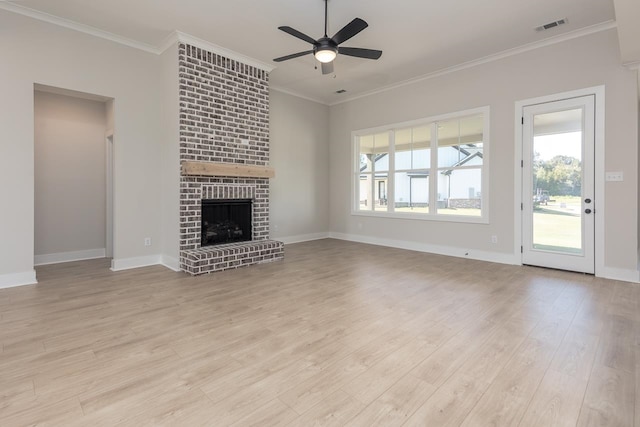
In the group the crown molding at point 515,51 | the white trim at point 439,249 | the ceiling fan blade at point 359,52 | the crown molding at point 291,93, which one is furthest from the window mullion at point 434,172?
the crown molding at point 291,93

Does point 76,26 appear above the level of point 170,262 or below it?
above

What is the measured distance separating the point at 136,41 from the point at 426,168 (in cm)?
522

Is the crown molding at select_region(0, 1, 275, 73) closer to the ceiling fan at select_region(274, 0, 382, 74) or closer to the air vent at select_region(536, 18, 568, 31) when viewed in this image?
the ceiling fan at select_region(274, 0, 382, 74)

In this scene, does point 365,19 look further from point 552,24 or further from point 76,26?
point 76,26

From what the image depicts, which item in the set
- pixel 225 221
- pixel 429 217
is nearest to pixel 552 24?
pixel 429 217

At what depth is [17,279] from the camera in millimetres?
3828

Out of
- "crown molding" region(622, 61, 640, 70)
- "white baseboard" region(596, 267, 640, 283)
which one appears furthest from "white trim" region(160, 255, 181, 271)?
"crown molding" region(622, 61, 640, 70)

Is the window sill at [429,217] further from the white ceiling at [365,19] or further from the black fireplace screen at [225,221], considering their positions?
the black fireplace screen at [225,221]

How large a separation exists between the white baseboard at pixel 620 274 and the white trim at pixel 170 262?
5.74 m

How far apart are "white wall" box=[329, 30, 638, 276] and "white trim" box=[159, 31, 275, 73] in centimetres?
262

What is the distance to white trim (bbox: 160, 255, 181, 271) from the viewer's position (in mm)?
4638

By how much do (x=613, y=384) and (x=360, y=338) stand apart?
152 cm

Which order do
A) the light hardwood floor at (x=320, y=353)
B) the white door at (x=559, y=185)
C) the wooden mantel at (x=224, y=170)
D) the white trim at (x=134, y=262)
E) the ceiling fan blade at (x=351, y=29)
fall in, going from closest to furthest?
the light hardwood floor at (x=320, y=353), the ceiling fan blade at (x=351, y=29), the white door at (x=559, y=185), the wooden mantel at (x=224, y=170), the white trim at (x=134, y=262)

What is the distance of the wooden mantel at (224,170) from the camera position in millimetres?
4496
